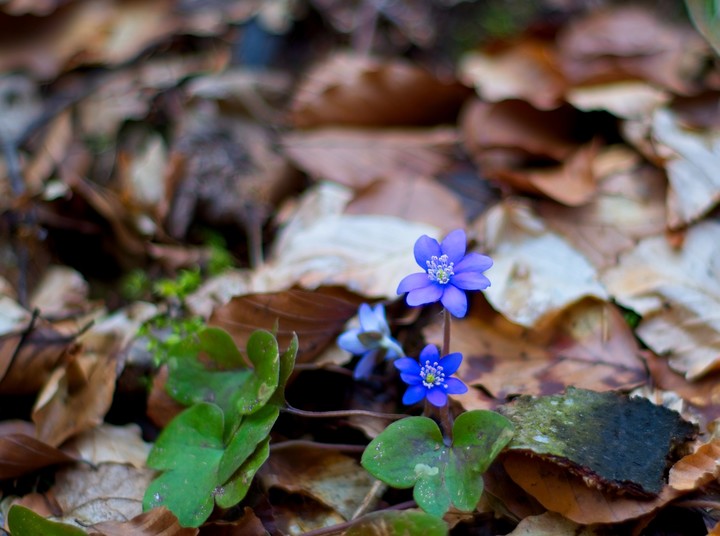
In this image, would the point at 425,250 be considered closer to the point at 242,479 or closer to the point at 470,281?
the point at 470,281

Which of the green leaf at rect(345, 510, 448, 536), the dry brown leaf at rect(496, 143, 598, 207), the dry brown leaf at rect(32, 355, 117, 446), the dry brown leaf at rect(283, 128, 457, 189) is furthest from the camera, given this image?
the dry brown leaf at rect(283, 128, 457, 189)

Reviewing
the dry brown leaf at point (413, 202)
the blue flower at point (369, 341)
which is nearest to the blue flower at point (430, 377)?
the blue flower at point (369, 341)

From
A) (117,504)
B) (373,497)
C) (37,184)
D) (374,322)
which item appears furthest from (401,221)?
(37,184)

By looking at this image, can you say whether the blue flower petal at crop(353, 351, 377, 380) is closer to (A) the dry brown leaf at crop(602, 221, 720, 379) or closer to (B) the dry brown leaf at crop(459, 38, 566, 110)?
(A) the dry brown leaf at crop(602, 221, 720, 379)

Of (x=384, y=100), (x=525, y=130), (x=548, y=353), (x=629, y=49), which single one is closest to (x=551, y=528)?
(x=548, y=353)

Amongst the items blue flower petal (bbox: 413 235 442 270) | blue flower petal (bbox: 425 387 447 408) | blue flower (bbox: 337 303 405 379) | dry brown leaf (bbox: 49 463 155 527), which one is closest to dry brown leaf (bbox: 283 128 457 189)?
blue flower (bbox: 337 303 405 379)

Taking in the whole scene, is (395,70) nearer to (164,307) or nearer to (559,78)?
(559,78)
